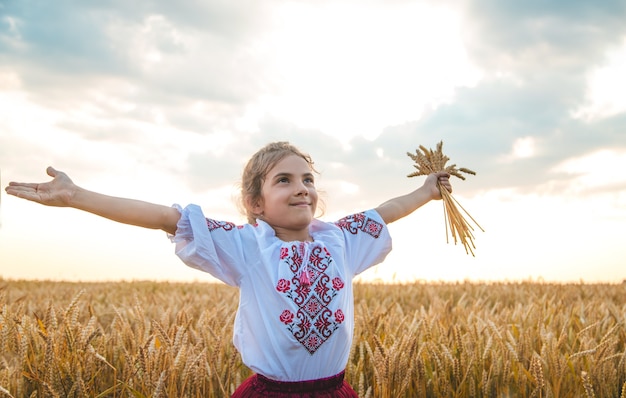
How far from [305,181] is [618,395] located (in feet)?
6.08

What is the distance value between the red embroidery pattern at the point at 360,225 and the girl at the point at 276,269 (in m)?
0.12

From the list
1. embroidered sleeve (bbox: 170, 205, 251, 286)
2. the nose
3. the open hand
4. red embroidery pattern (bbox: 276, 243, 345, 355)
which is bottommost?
red embroidery pattern (bbox: 276, 243, 345, 355)

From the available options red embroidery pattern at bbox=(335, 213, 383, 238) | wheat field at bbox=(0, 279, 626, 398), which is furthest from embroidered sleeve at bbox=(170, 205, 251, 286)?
red embroidery pattern at bbox=(335, 213, 383, 238)

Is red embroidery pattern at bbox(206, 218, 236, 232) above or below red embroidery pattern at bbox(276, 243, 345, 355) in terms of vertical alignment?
above

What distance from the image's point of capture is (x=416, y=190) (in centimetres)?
299

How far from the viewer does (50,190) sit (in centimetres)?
214

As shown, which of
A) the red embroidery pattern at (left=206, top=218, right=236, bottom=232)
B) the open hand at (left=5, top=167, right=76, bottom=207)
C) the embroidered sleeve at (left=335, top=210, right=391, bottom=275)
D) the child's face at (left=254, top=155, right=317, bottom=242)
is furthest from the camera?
the embroidered sleeve at (left=335, top=210, right=391, bottom=275)

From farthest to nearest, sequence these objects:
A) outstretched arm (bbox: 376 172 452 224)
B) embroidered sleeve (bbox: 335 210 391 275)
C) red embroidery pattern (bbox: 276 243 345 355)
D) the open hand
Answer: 1. outstretched arm (bbox: 376 172 452 224)
2. embroidered sleeve (bbox: 335 210 391 275)
3. red embroidery pattern (bbox: 276 243 345 355)
4. the open hand

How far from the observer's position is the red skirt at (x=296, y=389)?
2254 millimetres

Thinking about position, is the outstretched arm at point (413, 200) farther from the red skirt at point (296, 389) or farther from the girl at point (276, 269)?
the red skirt at point (296, 389)

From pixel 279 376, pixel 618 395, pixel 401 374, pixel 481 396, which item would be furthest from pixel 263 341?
pixel 618 395

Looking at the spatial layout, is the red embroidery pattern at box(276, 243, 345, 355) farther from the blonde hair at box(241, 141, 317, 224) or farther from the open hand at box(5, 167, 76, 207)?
the open hand at box(5, 167, 76, 207)

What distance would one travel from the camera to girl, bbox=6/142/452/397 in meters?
2.21

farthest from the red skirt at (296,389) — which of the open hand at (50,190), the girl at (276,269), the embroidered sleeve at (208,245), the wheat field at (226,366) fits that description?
the open hand at (50,190)
